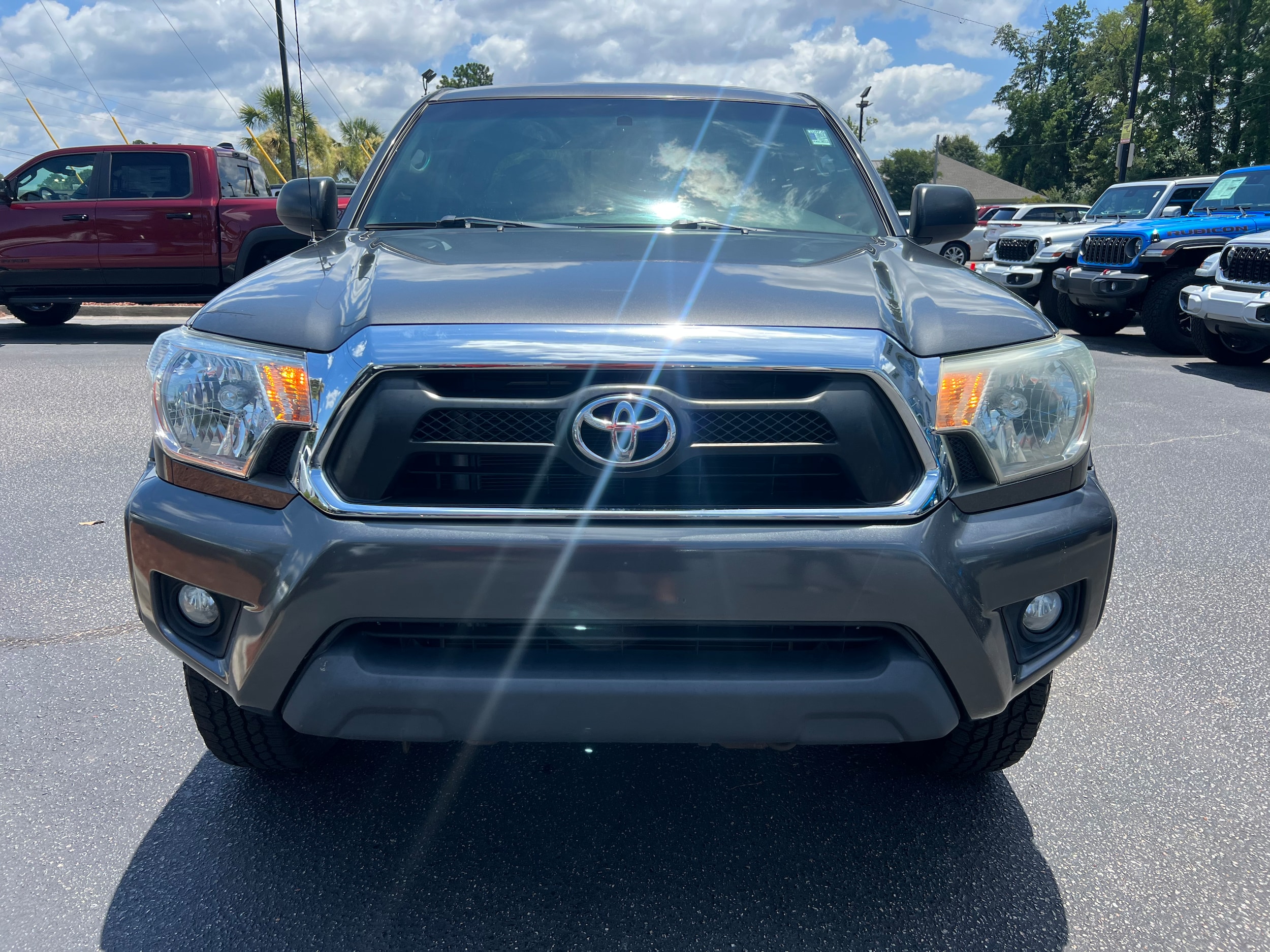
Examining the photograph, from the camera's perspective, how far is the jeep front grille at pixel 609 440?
179 centimetres

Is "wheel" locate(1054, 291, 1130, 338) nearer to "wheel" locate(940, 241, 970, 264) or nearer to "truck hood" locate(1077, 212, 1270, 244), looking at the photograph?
"truck hood" locate(1077, 212, 1270, 244)

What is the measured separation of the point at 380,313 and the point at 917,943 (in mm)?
1554

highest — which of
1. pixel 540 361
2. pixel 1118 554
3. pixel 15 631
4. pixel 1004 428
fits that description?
pixel 540 361

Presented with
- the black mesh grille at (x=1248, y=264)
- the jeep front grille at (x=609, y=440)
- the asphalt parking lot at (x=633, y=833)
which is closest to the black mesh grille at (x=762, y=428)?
the jeep front grille at (x=609, y=440)

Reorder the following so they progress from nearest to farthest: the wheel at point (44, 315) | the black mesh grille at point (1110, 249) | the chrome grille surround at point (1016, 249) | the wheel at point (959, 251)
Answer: the black mesh grille at point (1110, 249), the wheel at point (44, 315), the chrome grille surround at point (1016, 249), the wheel at point (959, 251)

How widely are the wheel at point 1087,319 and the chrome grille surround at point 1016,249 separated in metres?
1.16

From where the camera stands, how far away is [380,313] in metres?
1.90

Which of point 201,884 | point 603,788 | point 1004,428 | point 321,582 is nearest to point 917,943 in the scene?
point 603,788

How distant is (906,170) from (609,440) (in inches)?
3497

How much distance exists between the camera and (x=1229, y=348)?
9.82 meters

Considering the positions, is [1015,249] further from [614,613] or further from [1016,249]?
[614,613]

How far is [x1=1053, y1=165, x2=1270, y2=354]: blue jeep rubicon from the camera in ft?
36.0

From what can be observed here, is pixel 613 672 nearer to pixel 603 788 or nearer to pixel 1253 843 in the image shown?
pixel 603 788

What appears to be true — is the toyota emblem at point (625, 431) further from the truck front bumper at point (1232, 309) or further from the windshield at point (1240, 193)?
the windshield at point (1240, 193)
